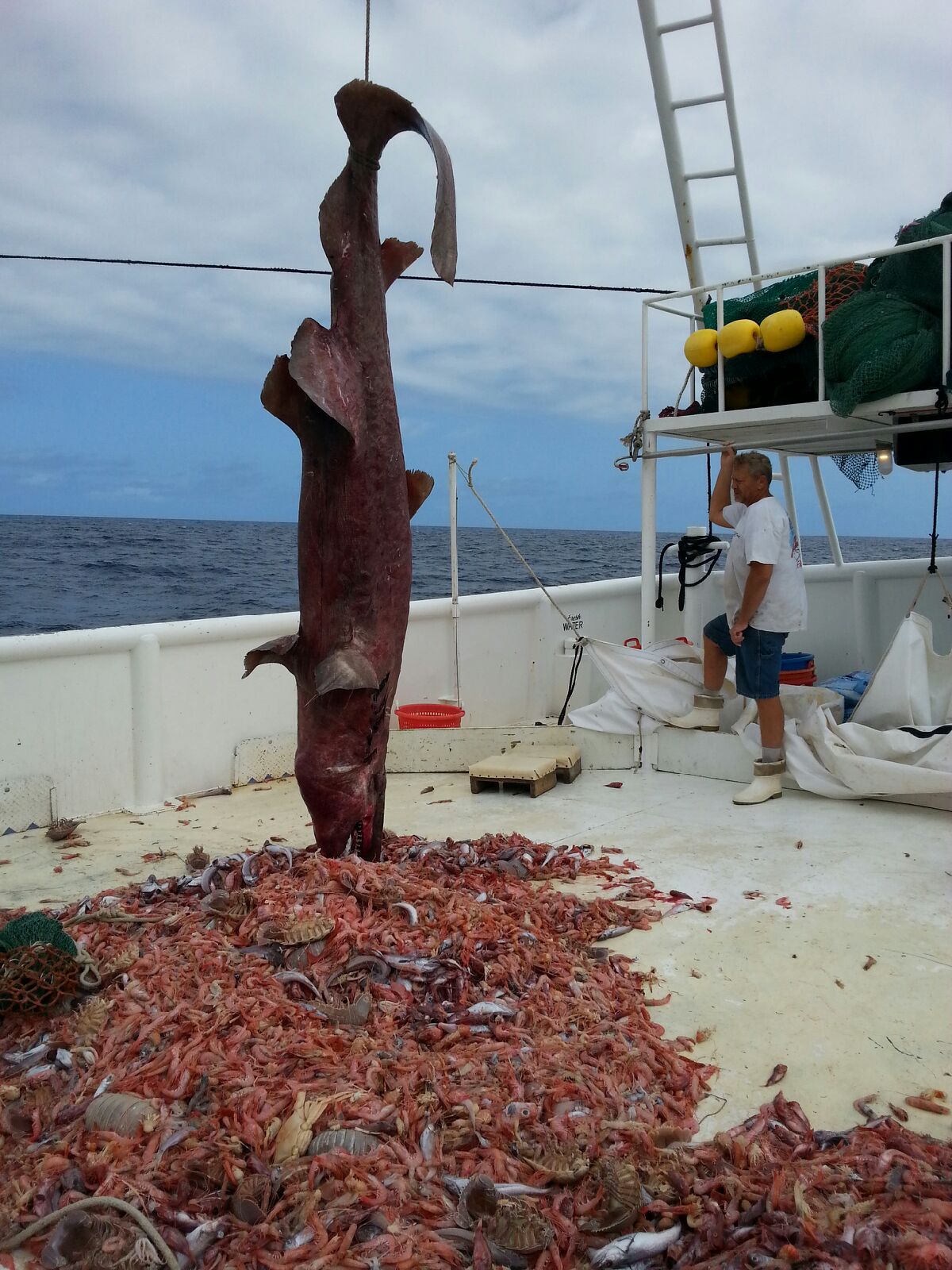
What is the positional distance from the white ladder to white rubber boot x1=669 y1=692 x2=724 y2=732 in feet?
10.4

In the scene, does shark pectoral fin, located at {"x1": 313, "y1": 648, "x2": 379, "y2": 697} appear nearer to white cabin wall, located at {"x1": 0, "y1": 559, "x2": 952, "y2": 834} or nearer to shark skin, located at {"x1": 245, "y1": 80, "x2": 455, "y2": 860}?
shark skin, located at {"x1": 245, "y1": 80, "x2": 455, "y2": 860}

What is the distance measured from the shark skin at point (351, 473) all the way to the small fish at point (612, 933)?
1.37 metres

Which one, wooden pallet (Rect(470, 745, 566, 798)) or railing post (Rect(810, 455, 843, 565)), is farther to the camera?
railing post (Rect(810, 455, 843, 565))

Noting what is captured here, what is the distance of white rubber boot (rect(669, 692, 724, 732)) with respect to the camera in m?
7.30

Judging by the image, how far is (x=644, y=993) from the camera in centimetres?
382

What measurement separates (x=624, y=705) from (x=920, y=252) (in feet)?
12.0

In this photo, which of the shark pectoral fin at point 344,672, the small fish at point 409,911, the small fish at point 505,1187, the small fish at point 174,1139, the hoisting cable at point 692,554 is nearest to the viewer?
the small fish at point 505,1187

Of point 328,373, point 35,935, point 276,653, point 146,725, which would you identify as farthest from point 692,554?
point 35,935

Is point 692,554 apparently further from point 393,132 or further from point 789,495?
point 393,132

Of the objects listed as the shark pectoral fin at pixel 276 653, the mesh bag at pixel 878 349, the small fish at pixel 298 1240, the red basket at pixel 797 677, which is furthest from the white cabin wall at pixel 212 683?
the small fish at pixel 298 1240

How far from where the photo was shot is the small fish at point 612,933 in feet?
14.0

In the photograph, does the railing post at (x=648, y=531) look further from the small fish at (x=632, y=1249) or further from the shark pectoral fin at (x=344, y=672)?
the small fish at (x=632, y=1249)

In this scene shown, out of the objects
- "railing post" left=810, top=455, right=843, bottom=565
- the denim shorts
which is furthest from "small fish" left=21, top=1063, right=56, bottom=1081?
"railing post" left=810, top=455, right=843, bottom=565

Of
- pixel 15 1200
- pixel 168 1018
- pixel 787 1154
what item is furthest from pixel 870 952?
pixel 15 1200
